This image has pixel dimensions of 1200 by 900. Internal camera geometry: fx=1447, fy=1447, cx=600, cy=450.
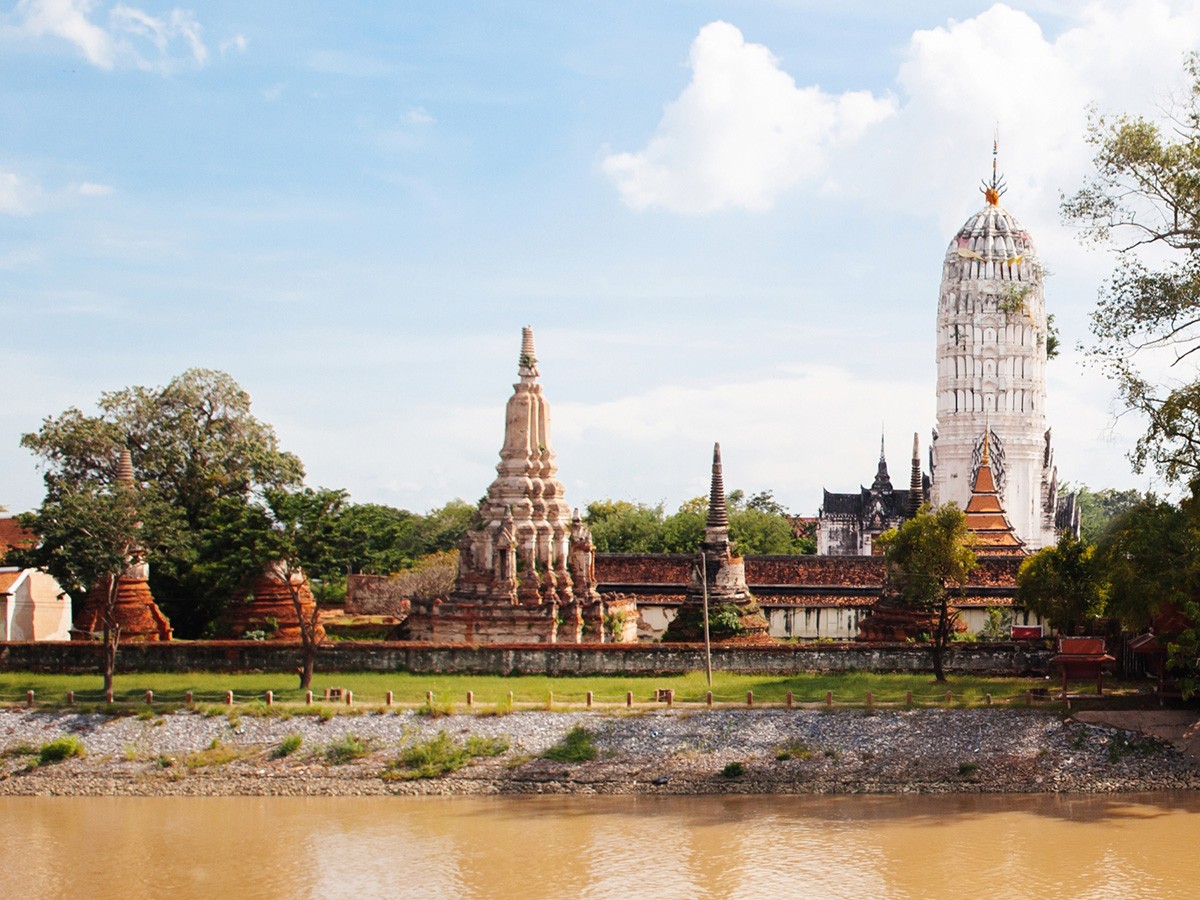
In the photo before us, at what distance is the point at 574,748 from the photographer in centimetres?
2748

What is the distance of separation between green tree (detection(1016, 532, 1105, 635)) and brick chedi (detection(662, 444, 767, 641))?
7.56 m

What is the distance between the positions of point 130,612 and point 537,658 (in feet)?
35.7

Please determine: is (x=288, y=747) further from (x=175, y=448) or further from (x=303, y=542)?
(x=175, y=448)

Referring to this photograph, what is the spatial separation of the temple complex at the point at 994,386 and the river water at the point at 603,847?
6055cm

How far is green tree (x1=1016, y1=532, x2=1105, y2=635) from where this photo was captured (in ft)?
106

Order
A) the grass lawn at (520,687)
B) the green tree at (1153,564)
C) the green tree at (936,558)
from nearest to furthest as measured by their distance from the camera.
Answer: the green tree at (1153,564), the grass lawn at (520,687), the green tree at (936,558)

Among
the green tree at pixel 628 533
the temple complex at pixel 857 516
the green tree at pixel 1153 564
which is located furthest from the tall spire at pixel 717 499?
the temple complex at pixel 857 516

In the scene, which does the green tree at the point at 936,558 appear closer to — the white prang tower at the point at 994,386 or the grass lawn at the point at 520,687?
the grass lawn at the point at 520,687

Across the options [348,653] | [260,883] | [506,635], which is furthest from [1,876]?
[506,635]

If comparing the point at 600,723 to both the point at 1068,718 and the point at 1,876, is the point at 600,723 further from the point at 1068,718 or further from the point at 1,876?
the point at 1,876

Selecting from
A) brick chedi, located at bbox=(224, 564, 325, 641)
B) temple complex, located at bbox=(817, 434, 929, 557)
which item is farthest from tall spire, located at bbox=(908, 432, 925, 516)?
temple complex, located at bbox=(817, 434, 929, 557)

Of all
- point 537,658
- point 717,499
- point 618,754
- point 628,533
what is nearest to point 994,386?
point 628,533

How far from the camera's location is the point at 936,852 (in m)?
22.6

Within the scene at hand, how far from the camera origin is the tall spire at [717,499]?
40.2m
